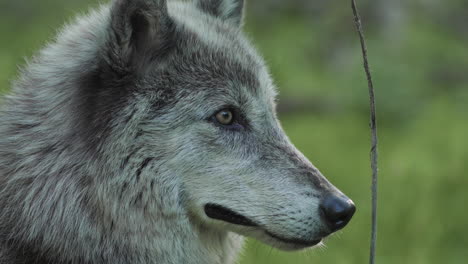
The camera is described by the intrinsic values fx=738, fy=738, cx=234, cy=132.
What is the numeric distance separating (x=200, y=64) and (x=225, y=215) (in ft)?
2.66

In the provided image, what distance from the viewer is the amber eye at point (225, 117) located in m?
3.83

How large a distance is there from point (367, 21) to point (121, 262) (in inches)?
412

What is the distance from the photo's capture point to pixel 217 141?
3.75 metres

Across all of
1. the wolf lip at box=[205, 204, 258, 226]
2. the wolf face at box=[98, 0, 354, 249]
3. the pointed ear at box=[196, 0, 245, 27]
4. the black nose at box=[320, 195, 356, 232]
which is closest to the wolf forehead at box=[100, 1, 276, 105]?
the wolf face at box=[98, 0, 354, 249]

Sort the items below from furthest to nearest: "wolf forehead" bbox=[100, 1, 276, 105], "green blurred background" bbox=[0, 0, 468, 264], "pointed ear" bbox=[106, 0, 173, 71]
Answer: "green blurred background" bbox=[0, 0, 468, 264] → "wolf forehead" bbox=[100, 1, 276, 105] → "pointed ear" bbox=[106, 0, 173, 71]

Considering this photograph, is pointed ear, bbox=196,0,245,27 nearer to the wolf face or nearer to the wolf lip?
the wolf face

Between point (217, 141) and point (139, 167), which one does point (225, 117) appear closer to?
point (217, 141)

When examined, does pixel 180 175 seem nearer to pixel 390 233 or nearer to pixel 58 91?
pixel 58 91

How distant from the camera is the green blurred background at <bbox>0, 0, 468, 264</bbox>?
6.01 meters

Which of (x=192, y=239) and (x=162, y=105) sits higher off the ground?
(x=162, y=105)

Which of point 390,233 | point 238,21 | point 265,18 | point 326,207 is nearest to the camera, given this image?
point 326,207

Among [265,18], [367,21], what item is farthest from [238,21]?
[265,18]

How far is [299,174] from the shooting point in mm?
3701

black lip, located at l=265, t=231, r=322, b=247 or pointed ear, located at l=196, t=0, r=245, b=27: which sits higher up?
pointed ear, located at l=196, t=0, r=245, b=27
